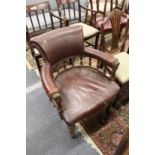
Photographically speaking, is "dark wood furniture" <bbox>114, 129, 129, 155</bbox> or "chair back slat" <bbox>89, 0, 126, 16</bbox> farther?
"chair back slat" <bbox>89, 0, 126, 16</bbox>

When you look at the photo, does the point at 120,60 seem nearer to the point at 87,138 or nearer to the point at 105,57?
the point at 105,57

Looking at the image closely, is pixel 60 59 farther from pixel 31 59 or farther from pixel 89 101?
pixel 31 59

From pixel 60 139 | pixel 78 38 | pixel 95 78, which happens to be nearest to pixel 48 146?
pixel 60 139

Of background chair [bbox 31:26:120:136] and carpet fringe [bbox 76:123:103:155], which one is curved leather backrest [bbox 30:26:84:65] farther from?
carpet fringe [bbox 76:123:103:155]

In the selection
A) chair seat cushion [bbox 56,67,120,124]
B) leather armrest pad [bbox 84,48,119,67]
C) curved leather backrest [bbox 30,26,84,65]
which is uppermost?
curved leather backrest [bbox 30,26,84,65]

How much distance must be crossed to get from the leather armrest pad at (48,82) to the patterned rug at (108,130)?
0.64 metres

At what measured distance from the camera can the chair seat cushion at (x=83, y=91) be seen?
1188 millimetres

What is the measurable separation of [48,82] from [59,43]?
38 centimetres

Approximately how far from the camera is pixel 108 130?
5.01 ft

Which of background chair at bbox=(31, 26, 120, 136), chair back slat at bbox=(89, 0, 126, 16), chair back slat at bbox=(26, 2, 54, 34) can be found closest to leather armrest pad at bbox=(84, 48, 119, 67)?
background chair at bbox=(31, 26, 120, 136)

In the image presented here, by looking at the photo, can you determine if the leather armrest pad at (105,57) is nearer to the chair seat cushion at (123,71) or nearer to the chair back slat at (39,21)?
the chair seat cushion at (123,71)

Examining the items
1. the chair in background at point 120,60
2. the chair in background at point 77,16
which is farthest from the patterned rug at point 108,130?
the chair in background at point 77,16

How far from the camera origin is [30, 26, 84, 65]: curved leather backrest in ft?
4.24
